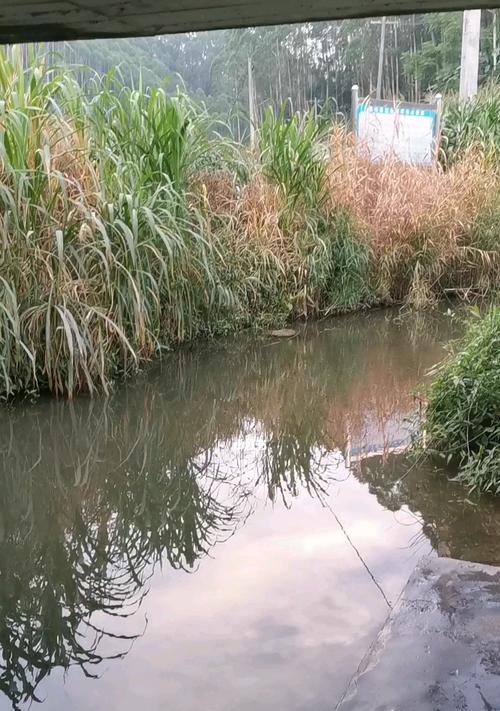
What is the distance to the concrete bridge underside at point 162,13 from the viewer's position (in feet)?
2.30

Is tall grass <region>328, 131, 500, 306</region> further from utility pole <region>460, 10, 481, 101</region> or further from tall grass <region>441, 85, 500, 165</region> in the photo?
utility pole <region>460, 10, 481, 101</region>

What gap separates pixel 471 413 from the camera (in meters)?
2.47

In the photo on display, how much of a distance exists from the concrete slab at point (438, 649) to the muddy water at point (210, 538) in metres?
0.19

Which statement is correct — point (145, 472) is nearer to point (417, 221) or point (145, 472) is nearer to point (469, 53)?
point (417, 221)

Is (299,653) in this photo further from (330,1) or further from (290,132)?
(290,132)

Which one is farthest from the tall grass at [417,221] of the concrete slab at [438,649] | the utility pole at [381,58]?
the utility pole at [381,58]

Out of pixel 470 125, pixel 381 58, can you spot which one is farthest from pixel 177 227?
pixel 381 58

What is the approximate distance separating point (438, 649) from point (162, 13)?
46.3 inches

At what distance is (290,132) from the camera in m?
5.33

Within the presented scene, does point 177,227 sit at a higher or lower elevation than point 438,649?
higher

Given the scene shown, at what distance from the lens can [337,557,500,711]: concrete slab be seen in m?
1.21

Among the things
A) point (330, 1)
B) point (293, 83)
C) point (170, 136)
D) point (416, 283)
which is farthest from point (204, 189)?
point (293, 83)

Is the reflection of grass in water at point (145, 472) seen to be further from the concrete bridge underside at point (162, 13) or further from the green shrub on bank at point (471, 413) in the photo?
the concrete bridge underside at point (162, 13)

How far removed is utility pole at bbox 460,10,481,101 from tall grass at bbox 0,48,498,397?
3.43 m
